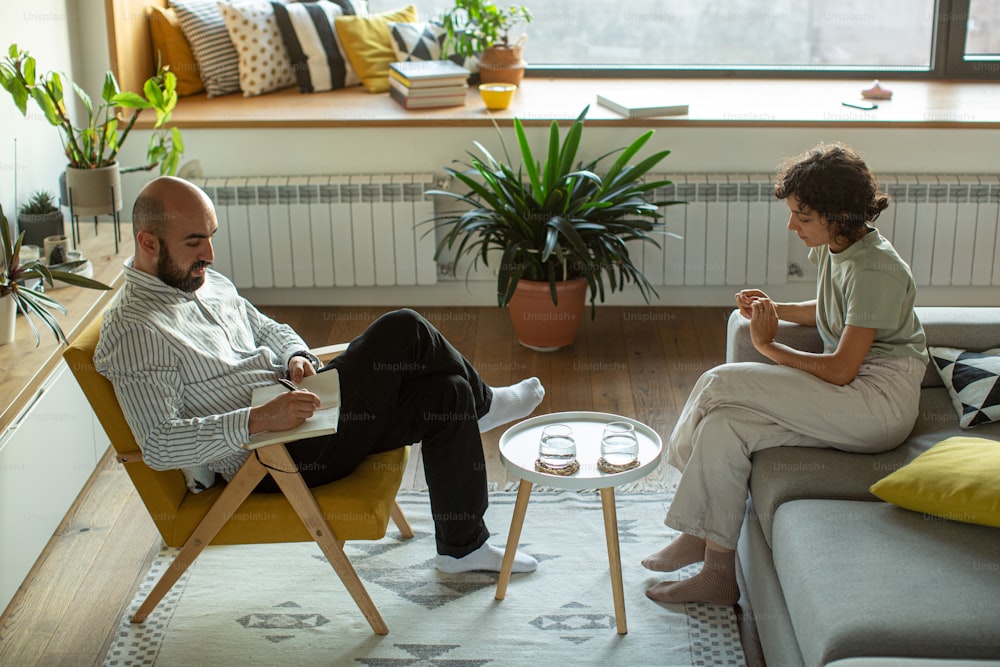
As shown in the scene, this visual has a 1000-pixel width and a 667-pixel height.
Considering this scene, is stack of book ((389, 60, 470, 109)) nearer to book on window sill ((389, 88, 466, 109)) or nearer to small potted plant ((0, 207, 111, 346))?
book on window sill ((389, 88, 466, 109))

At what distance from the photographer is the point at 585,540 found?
315 centimetres

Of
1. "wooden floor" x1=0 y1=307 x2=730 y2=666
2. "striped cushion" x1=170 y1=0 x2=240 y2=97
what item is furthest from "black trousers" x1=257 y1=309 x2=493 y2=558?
"striped cushion" x1=170 y1=0 x2=240 y2=97

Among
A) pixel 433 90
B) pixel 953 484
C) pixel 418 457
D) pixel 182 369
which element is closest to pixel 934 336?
pixel 953 484

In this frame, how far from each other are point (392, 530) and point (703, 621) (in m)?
0.93

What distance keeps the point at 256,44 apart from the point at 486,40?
0.98m

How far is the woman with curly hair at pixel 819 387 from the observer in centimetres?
270

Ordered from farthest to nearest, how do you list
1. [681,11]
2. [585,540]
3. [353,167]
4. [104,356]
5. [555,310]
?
[681,11], [353,167], [555,310], [585,540], [104,356]

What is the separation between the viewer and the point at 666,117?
4.55 meters

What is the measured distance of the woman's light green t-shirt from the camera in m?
2.69

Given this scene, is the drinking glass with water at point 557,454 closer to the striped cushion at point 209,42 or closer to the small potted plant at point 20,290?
the small potted plant at point 20,290

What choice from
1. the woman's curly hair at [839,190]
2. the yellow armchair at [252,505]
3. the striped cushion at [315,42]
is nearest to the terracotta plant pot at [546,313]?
the striped cushion at [315,42]

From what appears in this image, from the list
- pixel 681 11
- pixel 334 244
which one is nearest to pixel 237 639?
pixel 334 244

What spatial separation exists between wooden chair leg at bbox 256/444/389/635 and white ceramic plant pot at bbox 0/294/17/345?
94cm

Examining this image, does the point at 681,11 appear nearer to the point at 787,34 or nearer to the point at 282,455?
the point at 787,34
